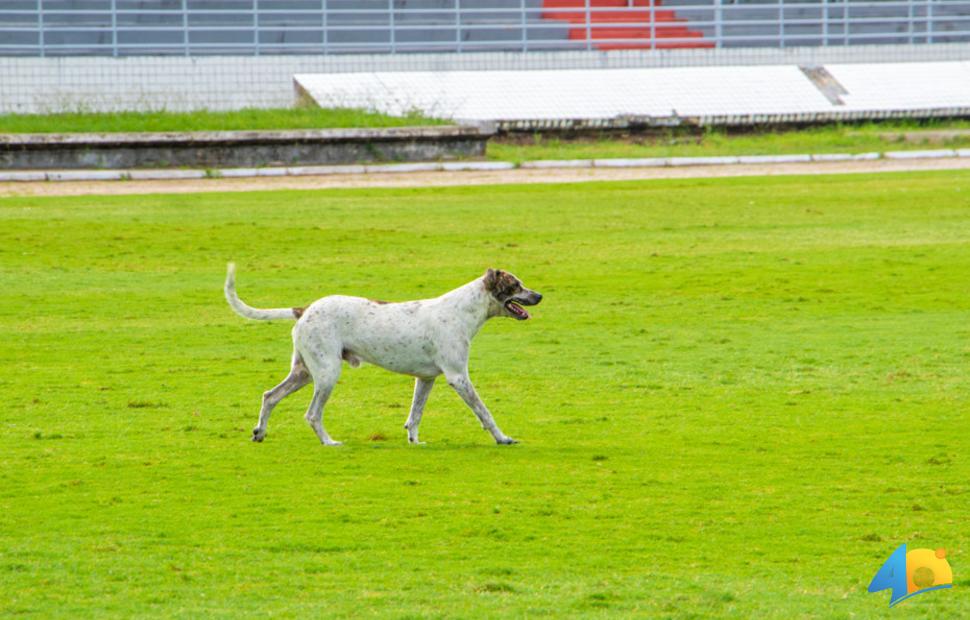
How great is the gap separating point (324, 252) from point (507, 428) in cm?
1038

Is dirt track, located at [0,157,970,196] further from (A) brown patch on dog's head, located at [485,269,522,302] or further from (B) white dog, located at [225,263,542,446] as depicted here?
(A) brown patch on dog's head, located at [485,269,522,302]

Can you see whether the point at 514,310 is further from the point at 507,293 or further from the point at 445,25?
the point at 445,25

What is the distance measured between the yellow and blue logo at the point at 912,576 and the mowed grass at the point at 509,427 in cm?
8

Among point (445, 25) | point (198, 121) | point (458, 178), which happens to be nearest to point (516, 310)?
point (458, 178)

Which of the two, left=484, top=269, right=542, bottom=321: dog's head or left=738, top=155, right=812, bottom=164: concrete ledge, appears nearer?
left=484, top=269, right=542, bottom=321: dog's head

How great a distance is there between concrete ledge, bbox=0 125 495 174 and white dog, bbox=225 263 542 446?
19610 millimetres

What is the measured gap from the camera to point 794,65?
136 ft

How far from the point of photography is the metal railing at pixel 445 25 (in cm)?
3772

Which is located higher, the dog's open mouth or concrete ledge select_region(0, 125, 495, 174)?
concrete ledge select_region(0, 125, 495, 174)

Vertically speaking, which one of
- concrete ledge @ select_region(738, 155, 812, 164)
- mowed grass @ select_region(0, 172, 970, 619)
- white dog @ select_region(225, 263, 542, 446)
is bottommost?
mowed grass @ select_region(0, 172, 970, 619)

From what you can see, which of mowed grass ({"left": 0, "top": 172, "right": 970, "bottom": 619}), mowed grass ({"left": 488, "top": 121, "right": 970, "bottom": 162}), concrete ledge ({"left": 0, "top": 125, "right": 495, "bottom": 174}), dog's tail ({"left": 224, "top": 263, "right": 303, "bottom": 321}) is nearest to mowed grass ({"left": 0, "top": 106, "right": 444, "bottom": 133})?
concrete ledge ({"left": 0, "top": 125, "right": 495, "bottom": 174})

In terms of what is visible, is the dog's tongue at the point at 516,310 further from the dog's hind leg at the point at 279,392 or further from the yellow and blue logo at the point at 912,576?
the yellow and blue logo at the point at 912,576

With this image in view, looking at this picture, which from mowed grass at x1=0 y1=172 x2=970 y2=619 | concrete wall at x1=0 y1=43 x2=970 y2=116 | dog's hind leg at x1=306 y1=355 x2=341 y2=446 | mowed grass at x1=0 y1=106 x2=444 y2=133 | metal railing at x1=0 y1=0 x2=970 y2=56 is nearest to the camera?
mowed grass at x1=0 y1=172 x2=970 y2=619

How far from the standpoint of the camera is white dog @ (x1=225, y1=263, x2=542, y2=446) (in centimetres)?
1095
